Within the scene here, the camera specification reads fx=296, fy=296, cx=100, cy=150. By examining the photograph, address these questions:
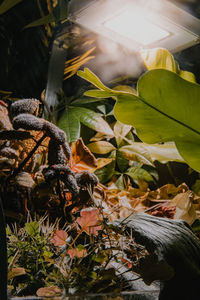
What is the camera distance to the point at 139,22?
1344 mm

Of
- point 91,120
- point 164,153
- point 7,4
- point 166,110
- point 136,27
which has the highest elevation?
point 7,4

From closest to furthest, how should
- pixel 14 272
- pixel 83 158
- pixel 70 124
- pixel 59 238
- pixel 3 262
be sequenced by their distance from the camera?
pixel 3 262
pixel 14 272
pixel 59 238
pixel 83 158
pixel 70 124

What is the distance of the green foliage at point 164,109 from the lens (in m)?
0.76

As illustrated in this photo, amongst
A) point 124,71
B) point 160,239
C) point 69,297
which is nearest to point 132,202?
point 160,239

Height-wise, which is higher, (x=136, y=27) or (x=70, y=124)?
(x=136, y=27)

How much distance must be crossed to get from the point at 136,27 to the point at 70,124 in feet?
1.80

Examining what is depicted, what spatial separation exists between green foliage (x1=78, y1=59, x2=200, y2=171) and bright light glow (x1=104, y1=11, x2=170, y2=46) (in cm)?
61

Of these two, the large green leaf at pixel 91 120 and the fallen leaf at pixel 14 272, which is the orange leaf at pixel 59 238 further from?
the large green leaf at pixel 91 120

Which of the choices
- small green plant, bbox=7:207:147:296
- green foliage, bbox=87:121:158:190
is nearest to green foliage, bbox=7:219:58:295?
small green plant, bbox=7:207:147:296

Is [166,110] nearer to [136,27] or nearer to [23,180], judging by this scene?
[23,180]

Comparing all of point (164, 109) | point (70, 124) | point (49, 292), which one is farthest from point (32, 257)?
point (70, 124)

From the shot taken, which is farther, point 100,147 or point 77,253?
point 100,147

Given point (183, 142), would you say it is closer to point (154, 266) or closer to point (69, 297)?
point (154, 266)

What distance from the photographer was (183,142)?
2.81 ft
